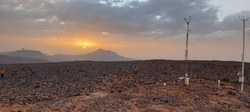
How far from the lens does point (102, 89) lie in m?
23.6

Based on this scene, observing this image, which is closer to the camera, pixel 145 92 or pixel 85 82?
pixel 145 92

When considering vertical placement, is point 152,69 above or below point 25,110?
above

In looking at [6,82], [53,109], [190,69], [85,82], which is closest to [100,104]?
[53,109]

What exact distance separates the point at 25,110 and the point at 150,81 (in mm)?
13641

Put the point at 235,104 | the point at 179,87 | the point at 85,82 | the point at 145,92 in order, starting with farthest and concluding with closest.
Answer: the point at 85,82
the point at 179,87
the point at 145,92
the point at 235,104

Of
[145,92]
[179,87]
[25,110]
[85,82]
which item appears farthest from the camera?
[85,82]

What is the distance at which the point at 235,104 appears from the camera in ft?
65.4

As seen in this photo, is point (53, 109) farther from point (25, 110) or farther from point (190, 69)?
point (190, 69)

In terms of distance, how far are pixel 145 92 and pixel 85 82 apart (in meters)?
6.82

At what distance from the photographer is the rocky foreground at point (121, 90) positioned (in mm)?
18078

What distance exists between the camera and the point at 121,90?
2333 cm

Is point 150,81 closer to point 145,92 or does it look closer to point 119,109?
point 145,92

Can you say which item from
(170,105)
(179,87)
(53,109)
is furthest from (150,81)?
(53,109)

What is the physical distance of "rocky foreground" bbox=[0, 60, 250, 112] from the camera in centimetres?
1808
